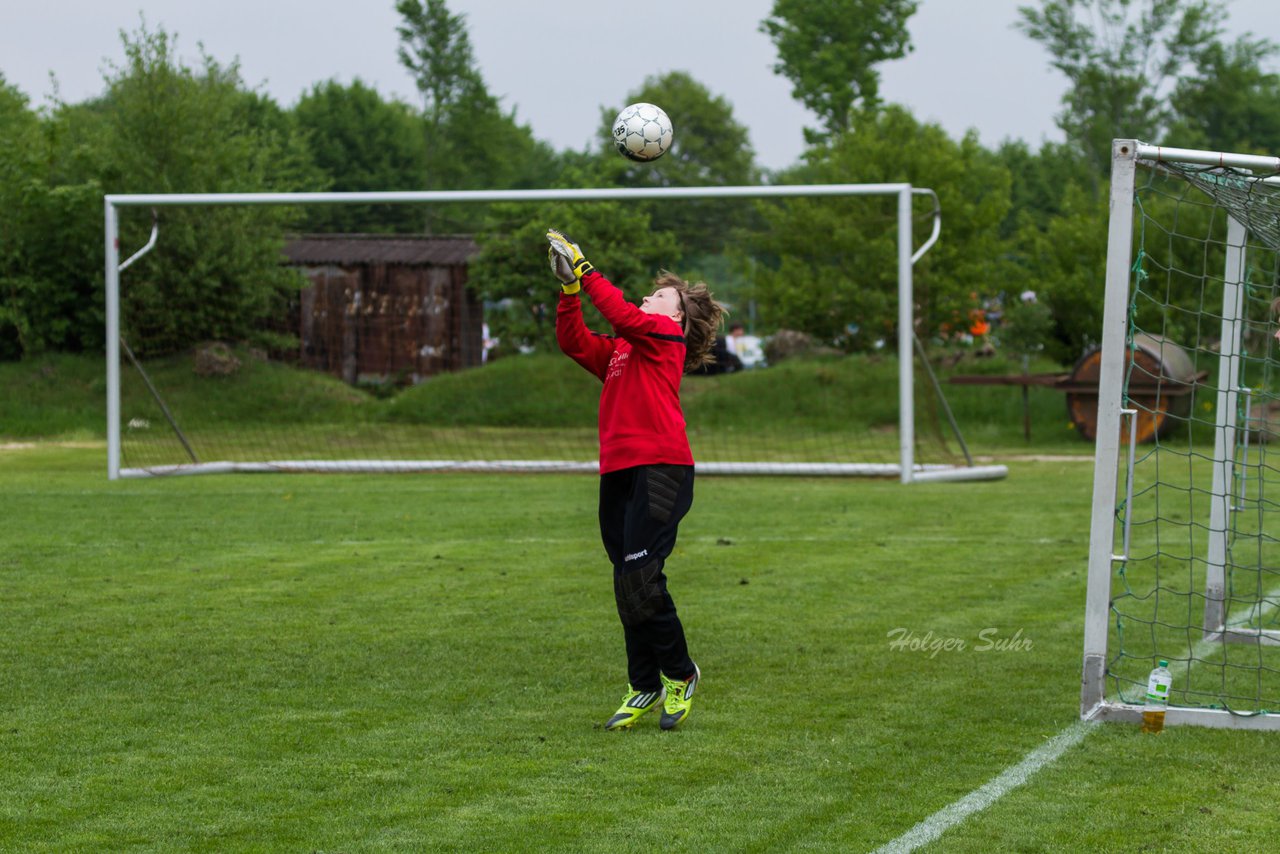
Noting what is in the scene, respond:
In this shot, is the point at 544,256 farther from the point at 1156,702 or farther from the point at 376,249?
the point at 1156,702

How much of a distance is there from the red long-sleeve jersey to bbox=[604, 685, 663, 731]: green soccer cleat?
931 mm

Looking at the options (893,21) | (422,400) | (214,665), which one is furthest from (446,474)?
(893,21)

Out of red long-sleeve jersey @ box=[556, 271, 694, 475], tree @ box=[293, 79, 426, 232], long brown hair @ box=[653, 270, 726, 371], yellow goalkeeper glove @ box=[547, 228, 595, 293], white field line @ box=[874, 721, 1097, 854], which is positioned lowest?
white field line @ box=[874, 721, 1097, 854]

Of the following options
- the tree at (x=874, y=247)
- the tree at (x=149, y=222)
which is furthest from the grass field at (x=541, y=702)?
the tree at (x=874, y=247)

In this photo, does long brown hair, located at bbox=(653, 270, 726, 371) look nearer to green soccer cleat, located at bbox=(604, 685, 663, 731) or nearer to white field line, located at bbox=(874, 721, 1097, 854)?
green soccer cleat, located at bbox=(604, 685, 663, 731)

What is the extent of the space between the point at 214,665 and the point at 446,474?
10.8 metres

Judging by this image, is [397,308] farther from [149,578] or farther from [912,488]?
A: [149,578]

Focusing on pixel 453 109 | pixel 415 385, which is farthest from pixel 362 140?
pixel 415 385

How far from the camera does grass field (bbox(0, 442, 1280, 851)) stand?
4699mm

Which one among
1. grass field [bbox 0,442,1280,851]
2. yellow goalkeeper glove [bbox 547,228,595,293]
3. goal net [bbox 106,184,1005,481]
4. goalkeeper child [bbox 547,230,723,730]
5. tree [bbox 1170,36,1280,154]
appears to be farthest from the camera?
tree [bbox 1170,36,1280,154]

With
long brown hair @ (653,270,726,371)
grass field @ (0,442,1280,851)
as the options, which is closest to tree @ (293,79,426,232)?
grass field @ (0,442,1280,851)

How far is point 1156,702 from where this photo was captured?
19.6 ft

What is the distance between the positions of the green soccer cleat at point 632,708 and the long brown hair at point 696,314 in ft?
4.74

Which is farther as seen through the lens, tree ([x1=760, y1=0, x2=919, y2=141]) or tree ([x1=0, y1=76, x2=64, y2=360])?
tree ([x1=760, y1=0, x2=919, y2=141])
